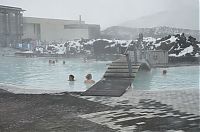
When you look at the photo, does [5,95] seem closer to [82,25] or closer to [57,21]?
[82,25]

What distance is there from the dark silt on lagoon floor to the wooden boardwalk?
2.64 feet

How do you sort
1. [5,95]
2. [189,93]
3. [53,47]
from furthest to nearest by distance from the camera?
1. [53,47]
2. [5,95]
3. [189,93]

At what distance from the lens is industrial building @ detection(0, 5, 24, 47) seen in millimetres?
38316

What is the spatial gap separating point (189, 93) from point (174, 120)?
2.66 m

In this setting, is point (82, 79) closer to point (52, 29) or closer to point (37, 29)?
point (52, 29)

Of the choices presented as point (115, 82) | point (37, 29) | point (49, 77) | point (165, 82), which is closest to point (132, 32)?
point (49, 77)

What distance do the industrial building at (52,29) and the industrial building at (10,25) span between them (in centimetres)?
188

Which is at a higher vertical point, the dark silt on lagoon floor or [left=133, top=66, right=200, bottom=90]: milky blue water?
the dark silt on lagoon floor

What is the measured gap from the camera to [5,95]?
7.82 metres

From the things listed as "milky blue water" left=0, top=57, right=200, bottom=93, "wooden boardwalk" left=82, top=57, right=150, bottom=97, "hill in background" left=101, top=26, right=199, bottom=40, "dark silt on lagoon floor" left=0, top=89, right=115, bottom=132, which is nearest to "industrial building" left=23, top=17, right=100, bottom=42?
"hill in background" left=101, top=26, right=199, bottom=40

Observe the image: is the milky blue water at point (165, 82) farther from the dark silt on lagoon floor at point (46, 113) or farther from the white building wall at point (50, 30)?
the white building wall at point (50, 30)

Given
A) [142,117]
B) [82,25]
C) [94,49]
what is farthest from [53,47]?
[142,117]

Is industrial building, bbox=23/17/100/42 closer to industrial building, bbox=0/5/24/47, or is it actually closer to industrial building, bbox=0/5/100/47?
industrial building, bbox=0/5/100/47

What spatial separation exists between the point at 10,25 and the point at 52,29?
7048 millimetres
